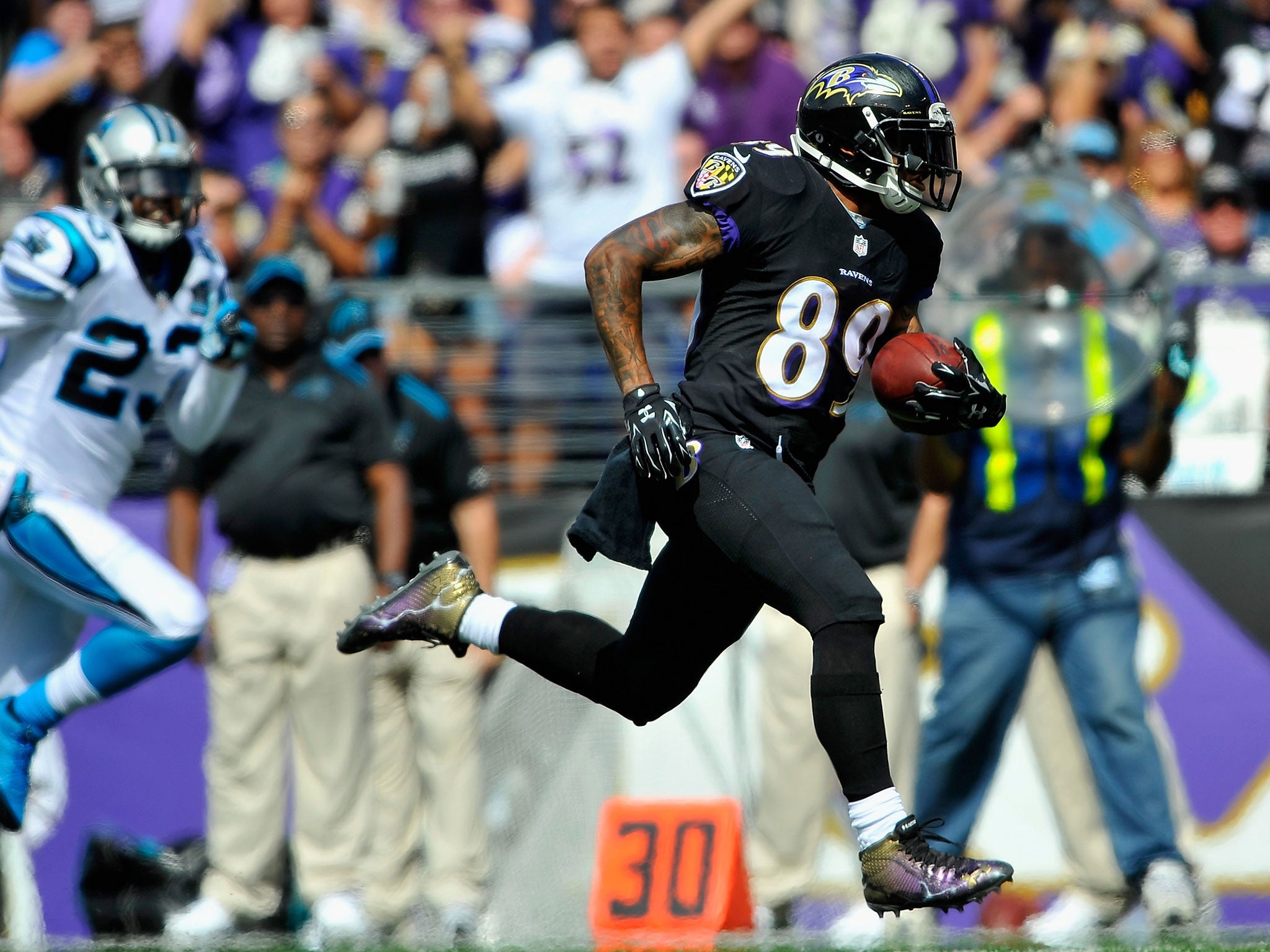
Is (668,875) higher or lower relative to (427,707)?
higher

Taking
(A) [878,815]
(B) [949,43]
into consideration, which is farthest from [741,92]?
(A) [878,815]

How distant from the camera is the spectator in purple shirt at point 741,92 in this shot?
8.61 m

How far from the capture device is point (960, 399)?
434cm

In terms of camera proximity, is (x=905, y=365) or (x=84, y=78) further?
(x=84, y=78)

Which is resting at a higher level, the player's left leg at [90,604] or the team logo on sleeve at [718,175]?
the team logo on sleeve at [718,175]

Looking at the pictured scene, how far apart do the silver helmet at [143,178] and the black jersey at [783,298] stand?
1.94 meters

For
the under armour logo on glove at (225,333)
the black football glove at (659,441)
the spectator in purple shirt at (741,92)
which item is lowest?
the spectator in purple shirt at (741,92)

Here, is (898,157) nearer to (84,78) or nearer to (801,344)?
(801,344)

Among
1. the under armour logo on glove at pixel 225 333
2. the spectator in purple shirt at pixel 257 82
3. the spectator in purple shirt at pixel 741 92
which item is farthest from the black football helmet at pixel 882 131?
the spectator in purple shirt at pixel 257 82

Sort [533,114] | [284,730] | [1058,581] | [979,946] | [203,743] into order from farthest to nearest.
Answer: [533,114], [203,743], [284,730], [1058,581], [979,946]

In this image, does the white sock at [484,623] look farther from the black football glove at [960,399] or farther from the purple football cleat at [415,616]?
the black football glove at [960,399]

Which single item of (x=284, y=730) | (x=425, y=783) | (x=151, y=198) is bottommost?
(x=425, y=783)

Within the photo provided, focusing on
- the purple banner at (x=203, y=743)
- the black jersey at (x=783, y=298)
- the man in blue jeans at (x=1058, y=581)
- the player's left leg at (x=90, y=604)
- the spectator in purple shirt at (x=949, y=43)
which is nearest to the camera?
the black jersey at (x=783, y=298)

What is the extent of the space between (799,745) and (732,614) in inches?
105
